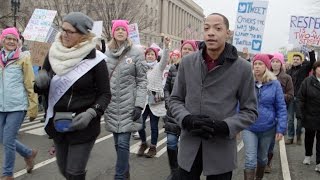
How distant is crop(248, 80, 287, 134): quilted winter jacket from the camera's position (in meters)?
5.29

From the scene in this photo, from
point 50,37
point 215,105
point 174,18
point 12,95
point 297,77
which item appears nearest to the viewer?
point 215,105

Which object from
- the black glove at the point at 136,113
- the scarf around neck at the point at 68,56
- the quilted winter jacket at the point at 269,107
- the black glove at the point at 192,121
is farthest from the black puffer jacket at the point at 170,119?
the black glove at the point at 192,121

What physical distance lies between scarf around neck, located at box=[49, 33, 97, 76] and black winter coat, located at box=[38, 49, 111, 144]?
7 cm

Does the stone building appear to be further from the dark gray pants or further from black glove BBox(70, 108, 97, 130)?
black glove BBox(70, 108, 97, 130)

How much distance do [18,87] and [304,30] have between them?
852 cm

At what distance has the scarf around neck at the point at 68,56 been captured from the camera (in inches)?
142

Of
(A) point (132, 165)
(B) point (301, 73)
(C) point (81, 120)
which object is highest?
(C) point (81, 120)

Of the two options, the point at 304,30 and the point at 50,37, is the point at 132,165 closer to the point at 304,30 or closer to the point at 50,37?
the point at 50,37

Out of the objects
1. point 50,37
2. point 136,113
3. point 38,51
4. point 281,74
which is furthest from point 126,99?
point 50,37

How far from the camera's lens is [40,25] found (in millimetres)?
11789

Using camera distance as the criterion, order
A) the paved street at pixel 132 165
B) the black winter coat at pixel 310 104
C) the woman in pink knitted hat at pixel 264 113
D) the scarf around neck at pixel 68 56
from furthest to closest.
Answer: the black winter coat at pixel 310 104, the paved street at pixel 132 165, the woman in pink knitted hat at pixel 264 113, the scarf around neck at pixel 68 56

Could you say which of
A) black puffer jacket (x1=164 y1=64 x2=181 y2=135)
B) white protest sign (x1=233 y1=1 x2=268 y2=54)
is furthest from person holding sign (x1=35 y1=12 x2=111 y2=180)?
white protest sign (x1=233 y1=1 x2=268 y2=54)

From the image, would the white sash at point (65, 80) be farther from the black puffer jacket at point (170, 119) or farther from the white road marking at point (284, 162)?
the white road marking at point (284, 162)

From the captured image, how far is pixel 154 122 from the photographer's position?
7305 millimetres
